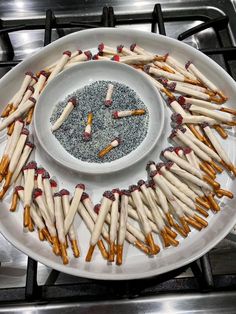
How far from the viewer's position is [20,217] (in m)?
0.61

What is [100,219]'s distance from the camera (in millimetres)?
577

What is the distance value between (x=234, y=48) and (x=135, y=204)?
1.29 ft

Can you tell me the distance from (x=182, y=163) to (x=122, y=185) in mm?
104

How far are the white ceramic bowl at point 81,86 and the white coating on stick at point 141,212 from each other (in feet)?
0.16

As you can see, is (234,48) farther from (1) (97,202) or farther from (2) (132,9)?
(1) (97,202)

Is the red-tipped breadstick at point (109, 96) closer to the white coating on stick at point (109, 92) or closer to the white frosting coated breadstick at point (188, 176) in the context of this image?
the white coating on stick at point (109, 92)

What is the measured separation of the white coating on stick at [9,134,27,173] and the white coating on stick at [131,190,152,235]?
200mm

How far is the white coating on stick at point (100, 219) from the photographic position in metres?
0.57

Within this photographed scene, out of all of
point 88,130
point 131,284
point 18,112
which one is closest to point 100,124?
point 88,130

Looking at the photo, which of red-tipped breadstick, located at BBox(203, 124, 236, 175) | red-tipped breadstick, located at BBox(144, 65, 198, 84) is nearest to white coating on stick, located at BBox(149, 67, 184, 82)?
red-tipped breadstick, located at BBox(144, 65, 198, 84)

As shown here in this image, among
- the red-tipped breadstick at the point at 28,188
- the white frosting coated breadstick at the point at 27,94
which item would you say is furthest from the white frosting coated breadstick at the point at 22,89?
the red-tipped breadstick at the point at 28,188

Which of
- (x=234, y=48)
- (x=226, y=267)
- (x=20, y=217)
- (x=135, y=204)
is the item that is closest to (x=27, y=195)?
(x=20, y=217)

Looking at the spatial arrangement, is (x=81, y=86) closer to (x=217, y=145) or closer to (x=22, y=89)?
(x=22, y=89)

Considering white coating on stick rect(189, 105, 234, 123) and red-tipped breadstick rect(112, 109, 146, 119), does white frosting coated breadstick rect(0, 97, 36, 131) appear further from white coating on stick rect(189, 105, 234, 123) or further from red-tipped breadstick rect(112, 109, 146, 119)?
white coating on stick rect(189, 105, 234, 123)
